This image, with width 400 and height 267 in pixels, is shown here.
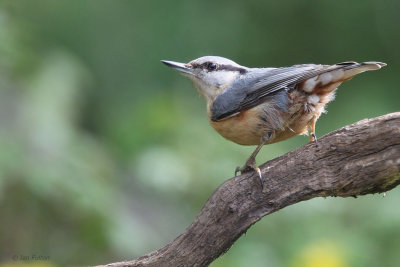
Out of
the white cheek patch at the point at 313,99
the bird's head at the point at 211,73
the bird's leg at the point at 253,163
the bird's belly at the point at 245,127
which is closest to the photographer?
the bird's leg at the point at 253,163

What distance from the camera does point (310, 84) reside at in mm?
4277

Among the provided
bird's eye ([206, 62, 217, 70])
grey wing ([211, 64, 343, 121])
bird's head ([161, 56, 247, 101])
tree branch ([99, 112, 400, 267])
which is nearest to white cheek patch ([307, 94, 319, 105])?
grey wing ([211, 64, 343, 121])

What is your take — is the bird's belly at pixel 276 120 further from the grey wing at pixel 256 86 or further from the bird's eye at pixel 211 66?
the bird's eye at pixel 211 66

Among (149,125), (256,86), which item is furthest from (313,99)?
(149,125)

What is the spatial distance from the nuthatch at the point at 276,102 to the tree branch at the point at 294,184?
0.27 metres

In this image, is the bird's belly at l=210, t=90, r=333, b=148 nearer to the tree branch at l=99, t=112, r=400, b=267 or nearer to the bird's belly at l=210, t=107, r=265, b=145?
the bird's belly at l=210, t=107, r=265, b=145

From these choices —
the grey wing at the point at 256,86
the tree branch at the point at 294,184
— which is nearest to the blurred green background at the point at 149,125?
the grey wing at the point at 256,86

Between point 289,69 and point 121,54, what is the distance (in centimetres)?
447

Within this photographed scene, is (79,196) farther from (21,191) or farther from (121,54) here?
(121,54)

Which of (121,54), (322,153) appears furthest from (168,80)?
(322,153)

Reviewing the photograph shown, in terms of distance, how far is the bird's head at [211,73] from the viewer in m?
5.10

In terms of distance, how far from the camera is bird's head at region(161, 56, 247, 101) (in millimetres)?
5102

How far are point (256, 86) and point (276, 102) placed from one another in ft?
0.88

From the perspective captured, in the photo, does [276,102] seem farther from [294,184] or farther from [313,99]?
[294,184]
